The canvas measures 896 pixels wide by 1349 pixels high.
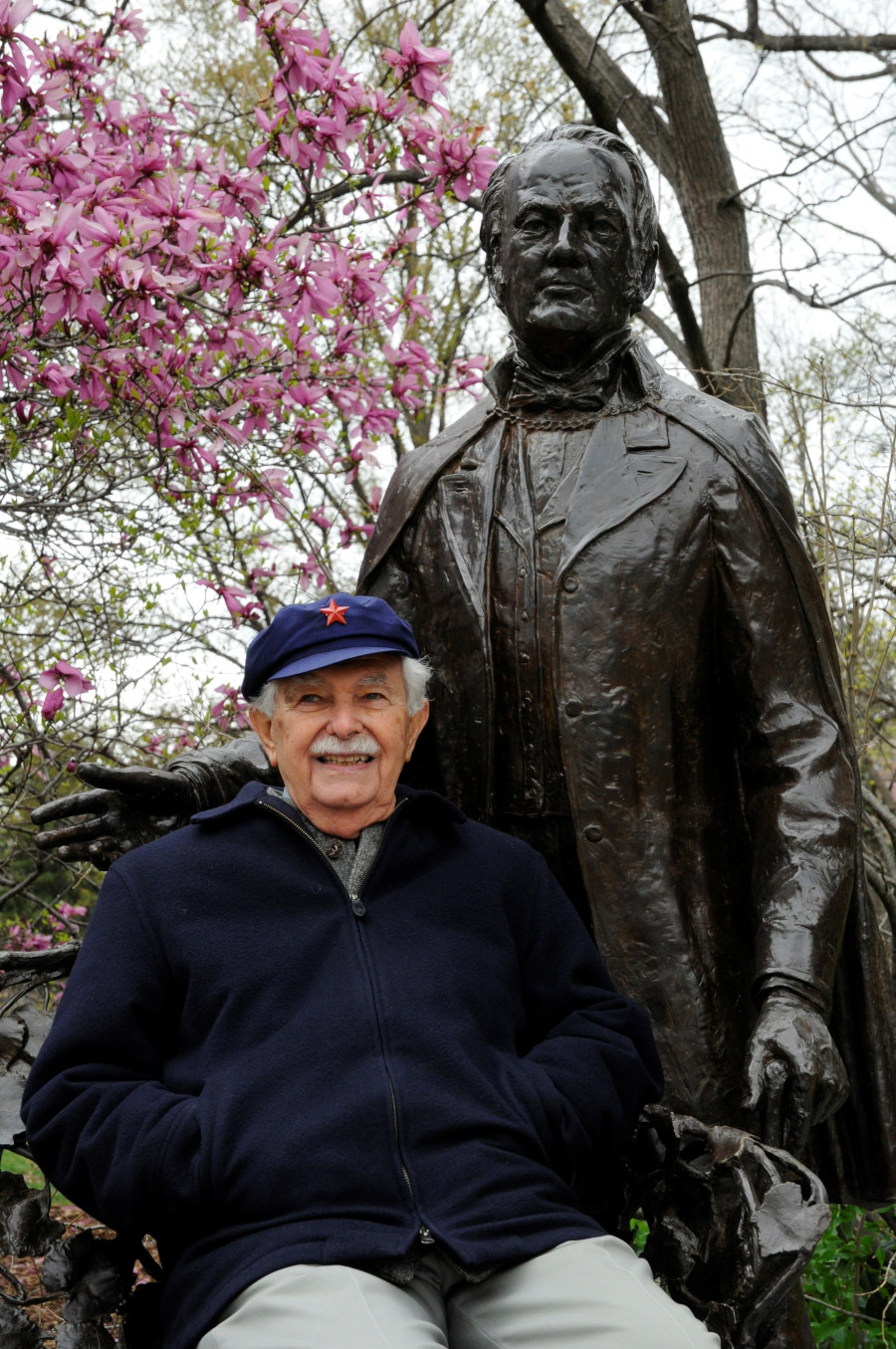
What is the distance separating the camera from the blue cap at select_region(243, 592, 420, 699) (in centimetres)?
231


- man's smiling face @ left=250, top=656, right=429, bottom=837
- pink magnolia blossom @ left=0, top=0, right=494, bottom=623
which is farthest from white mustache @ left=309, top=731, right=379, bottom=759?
pink magnolia blossom @ left=0, top=0, right=494, bottom=623

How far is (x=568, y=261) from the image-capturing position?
253 cm

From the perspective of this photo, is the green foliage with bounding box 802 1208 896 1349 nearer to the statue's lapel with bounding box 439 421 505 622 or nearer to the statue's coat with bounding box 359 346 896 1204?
the statue's coat with bounding box 359 346 896 1204

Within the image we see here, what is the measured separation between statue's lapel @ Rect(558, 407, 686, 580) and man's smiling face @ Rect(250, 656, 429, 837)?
0.40 m

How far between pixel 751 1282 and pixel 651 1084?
1.06 feet

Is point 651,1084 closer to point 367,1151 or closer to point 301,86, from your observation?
point 367,1151

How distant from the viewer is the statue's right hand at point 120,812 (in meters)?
2.49

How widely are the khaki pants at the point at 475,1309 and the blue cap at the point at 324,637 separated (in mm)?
900

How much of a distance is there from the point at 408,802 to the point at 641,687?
46 cm

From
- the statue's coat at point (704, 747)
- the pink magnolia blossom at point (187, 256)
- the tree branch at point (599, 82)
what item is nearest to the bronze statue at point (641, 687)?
the statue's coat at point (704, 747)

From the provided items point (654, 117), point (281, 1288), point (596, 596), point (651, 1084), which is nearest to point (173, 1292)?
point (281, 1288)

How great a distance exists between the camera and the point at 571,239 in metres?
2.53

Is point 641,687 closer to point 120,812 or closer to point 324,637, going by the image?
point 324,637

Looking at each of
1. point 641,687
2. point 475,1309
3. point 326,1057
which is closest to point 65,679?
point 641,687
